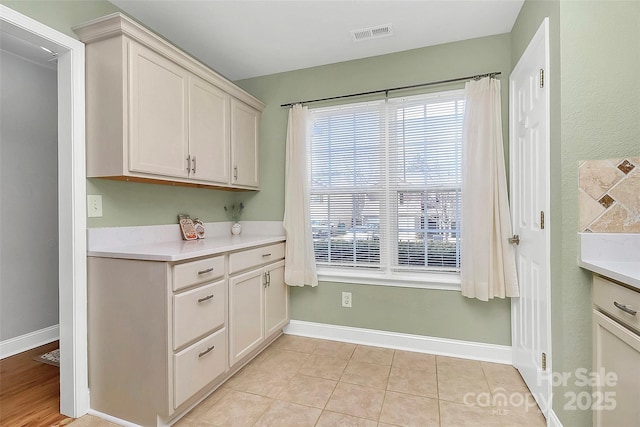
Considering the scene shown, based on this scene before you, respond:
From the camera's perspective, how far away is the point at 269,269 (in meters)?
2.44

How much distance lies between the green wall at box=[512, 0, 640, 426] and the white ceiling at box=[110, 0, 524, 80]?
0.72 meters

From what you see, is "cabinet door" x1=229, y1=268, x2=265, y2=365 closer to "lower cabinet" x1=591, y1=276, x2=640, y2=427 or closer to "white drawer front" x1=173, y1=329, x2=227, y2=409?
"white drawer front" x1=173, y1=329, x2=227, y2=409

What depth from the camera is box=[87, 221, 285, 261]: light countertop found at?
1.56m

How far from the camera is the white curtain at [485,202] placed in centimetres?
209

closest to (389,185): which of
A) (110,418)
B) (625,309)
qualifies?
(625,309)

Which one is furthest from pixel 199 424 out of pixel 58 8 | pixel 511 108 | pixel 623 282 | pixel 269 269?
pixel 511 108

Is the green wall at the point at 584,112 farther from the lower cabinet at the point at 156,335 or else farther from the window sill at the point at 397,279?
the lower cabinet at the point at 156,335

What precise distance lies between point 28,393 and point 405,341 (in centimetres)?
264

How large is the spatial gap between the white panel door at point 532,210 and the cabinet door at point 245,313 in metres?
1.83

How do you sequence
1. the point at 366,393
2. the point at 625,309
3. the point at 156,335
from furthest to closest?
the point at 366,393 < the point at 156,335 < the point at 625,309

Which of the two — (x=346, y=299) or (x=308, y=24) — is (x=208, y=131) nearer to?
(x=308, y=24)

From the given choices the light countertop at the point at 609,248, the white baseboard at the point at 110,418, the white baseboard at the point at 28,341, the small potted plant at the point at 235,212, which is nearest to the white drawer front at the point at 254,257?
the small potted plant at the point at 235,212

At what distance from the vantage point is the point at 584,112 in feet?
4.45

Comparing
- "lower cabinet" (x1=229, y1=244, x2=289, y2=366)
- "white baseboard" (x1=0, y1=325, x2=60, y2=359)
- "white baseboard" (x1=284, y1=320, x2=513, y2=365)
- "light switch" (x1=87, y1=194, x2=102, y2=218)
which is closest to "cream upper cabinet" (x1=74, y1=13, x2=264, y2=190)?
"light switch" (x1=87, y1=194, x2=102, y2=218)
